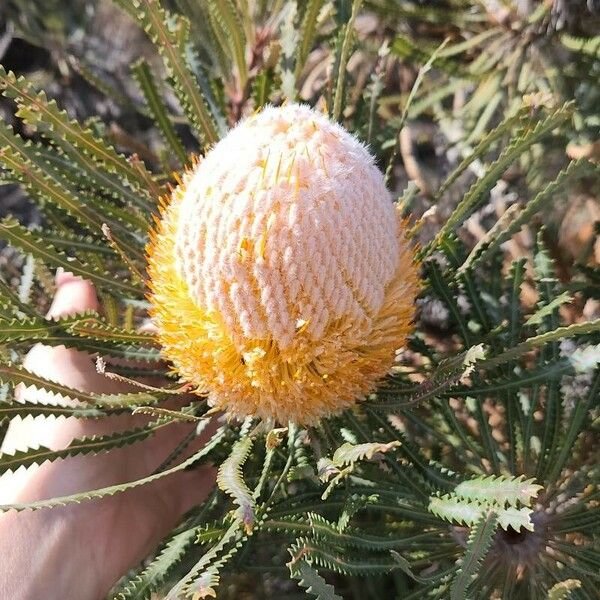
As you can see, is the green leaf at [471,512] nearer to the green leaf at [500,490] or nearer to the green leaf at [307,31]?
the green leaf at [500,490]

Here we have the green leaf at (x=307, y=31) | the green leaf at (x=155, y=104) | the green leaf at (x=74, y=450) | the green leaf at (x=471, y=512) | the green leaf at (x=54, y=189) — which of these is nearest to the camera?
the green leaf at (x=471, y=512)

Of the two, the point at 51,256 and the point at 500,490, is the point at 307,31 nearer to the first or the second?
the point at 51,256

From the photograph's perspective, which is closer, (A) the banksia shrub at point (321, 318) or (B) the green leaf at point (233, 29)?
(A) the banksia shrub at point (321, 318)

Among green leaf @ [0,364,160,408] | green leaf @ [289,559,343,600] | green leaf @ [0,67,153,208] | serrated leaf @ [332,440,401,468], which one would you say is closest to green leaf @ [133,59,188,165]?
green leaf @ [0,67,153,208]

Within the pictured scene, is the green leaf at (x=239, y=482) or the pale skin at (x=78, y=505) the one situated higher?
the pale skin at (x=78, y=505)

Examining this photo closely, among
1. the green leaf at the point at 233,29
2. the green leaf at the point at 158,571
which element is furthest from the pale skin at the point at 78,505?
the green leaf at the point at 233,29

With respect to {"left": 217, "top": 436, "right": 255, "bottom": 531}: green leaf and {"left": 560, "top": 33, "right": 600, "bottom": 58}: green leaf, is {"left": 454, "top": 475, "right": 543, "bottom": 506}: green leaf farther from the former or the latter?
{"left": 560, "top": 33, "right": 600, "bottom": 58}: green leaf

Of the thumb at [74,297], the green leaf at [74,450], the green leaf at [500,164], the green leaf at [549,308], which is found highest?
the thumb at [74,297]

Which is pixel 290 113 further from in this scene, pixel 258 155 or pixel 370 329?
pixel 370 329
